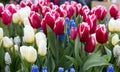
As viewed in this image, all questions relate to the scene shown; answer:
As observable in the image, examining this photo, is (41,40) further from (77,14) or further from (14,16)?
(77,14)

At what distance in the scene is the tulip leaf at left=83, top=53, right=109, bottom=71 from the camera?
1.11m

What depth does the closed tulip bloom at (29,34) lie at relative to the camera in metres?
1.24

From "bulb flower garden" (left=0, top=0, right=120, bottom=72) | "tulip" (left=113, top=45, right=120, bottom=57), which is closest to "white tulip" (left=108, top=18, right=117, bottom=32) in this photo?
"bulb flower garden" (left=0, top=0, right=120, bottom=72)

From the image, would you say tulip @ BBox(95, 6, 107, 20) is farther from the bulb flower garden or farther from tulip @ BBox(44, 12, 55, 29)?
tulip @ BBox(44, 12, 55, 29)

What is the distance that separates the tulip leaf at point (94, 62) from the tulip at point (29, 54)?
0.18 metres

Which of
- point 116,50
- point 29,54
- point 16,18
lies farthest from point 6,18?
point 116,50

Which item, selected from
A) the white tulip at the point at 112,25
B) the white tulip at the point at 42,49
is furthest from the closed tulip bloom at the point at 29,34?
the white tulip at the point at 112,25

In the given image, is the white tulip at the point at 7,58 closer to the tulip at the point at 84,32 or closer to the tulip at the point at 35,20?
the tulip at the point at 35,20

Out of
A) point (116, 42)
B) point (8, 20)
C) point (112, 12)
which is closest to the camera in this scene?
point (116, 42)

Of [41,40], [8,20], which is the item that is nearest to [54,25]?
[41,40]

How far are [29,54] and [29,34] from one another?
0.15 metres

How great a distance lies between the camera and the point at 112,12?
1.69 metres

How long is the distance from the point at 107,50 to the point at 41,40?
246 millimetres

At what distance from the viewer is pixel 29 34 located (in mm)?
1252
